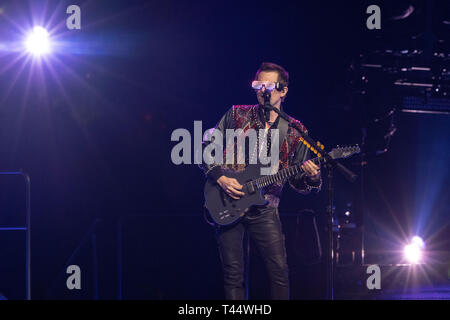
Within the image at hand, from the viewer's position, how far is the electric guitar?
3836mm

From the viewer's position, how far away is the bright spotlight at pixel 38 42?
591 centimetres

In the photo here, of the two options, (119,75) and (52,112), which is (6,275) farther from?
(119,75)

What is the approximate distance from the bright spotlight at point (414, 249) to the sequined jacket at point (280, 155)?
11.8 ft

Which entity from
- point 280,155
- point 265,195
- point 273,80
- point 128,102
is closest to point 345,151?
point 280,155

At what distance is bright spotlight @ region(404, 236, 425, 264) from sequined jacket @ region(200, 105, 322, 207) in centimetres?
360

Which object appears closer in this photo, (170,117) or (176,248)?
(176,248)

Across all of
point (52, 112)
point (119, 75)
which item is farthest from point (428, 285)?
point (52, 112)

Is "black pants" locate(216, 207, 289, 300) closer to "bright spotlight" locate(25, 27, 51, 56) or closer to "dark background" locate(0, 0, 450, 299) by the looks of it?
"dark background" locate(0, 0, 450, 299)

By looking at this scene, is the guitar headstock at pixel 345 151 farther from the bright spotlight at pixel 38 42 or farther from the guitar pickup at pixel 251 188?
the bright spotlight at pixel 38 42

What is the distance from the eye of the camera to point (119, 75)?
20.5 ft

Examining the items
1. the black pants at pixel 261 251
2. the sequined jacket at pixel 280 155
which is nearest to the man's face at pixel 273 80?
the sequined jacket at pixel 280 155

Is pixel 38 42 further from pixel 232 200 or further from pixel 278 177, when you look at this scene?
pixel 278 177

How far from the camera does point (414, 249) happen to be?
282 inches
